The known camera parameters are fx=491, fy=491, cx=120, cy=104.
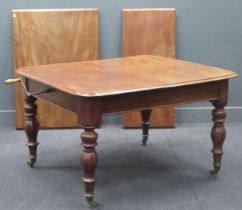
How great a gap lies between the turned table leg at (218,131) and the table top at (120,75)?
19 centimetres

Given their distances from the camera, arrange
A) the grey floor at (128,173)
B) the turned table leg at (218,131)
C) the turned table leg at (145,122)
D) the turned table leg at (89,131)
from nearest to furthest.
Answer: the turned table leg at (89,131) → the grey floor at (128,173) → the turned table leg at (218,131) → the turned table leg at (145,122)

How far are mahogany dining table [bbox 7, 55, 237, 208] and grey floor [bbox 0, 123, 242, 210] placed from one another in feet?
0.54

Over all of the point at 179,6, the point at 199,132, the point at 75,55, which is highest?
the point at 179,6

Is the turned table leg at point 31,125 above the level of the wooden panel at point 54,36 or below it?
below

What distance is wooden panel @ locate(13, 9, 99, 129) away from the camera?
3670 millimetres

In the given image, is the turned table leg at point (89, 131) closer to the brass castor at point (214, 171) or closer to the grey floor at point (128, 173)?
the grey floor at point (128, 173)

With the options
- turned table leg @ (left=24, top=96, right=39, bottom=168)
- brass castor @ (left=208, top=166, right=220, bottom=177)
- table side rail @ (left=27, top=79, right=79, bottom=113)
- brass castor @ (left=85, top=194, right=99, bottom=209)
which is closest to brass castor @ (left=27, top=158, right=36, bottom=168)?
turned table leg @ (left=24, top=96, right=39, bottom=168)

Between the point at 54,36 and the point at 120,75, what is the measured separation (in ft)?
4.18

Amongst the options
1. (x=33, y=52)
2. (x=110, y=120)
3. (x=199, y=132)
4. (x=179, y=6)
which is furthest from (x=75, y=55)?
(x=199, y=132)

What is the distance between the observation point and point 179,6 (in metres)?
3.77

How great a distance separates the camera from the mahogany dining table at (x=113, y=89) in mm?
2295

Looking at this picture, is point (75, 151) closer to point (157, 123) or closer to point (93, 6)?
point (157, 123)

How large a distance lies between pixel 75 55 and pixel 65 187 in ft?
4.26

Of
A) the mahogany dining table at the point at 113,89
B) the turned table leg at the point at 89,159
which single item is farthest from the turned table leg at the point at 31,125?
the turned table leg at the point at 89,159
